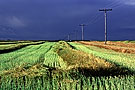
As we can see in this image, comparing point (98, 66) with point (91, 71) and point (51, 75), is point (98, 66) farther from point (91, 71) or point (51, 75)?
point (51, 75)

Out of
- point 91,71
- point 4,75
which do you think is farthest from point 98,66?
point 4,75

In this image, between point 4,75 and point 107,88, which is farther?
point 4,75

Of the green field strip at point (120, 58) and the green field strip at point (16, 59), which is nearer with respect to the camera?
the green field strip at point (120, 58)

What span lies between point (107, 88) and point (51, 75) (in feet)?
5.53

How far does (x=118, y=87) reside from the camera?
517 centimetres

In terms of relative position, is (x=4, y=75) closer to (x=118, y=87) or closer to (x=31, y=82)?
(x=31, y=82)

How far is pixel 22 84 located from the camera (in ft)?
18.7

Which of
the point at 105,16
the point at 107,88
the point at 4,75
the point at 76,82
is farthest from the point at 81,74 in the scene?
the point at 105,16

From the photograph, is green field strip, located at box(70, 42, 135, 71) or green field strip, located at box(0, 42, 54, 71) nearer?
green field strip, located at box(70, 42, 135, 71)

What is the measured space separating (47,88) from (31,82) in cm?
77

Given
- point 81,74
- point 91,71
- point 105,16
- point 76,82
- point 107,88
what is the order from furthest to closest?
point 105,16, point 91,71, point 81,74, point 76,82, point 107,88

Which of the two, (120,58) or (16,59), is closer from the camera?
(120,58)

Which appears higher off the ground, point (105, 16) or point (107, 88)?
point (105, 16)

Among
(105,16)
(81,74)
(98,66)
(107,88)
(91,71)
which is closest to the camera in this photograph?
(107,88)
